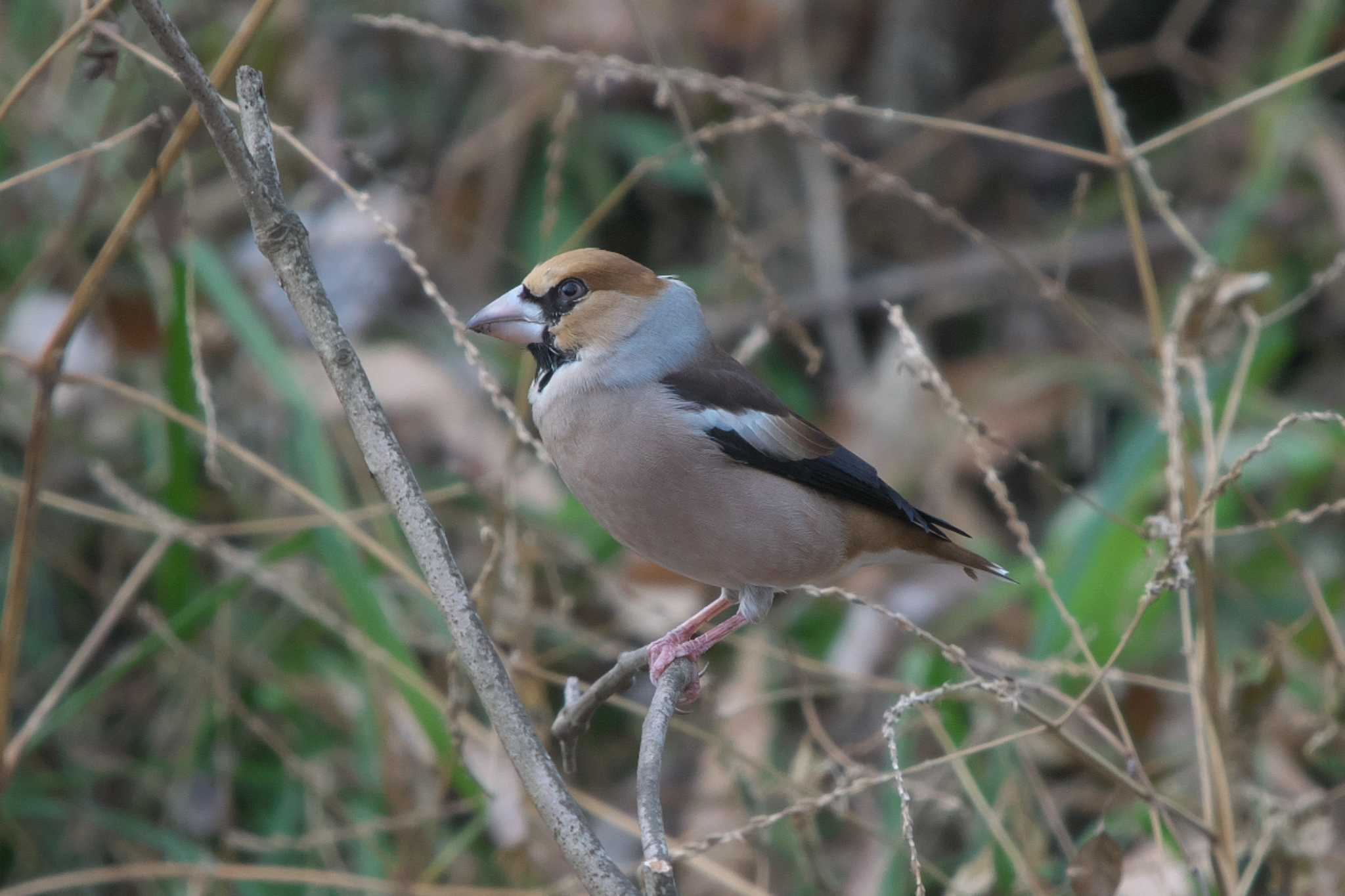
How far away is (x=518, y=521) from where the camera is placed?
279 cm

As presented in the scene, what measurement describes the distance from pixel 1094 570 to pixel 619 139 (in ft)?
8.88

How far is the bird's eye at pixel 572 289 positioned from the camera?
8.02 ft

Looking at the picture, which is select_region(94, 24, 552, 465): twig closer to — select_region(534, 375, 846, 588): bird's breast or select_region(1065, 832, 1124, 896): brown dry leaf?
select_region(534, 375, 846, 588): bird's breast

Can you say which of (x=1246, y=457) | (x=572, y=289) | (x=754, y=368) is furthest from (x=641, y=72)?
(x=754, y=368)

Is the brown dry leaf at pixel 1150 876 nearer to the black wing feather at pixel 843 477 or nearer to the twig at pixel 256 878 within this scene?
the black wing feather at pixel 843 477

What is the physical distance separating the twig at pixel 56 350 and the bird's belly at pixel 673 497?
753 mm

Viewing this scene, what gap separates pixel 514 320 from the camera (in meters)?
2.41

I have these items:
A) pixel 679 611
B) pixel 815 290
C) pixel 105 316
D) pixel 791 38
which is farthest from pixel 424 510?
pixel 791 38

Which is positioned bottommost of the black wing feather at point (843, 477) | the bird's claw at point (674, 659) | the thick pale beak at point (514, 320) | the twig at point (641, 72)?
the bird's claw at point (674, 659)

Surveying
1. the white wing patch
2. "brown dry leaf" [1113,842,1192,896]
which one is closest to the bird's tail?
the white wing patch

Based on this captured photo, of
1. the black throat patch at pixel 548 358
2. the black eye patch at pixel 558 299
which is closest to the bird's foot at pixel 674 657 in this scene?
the black throat patch at pixel 548 358

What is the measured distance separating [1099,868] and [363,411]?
1.39 metres

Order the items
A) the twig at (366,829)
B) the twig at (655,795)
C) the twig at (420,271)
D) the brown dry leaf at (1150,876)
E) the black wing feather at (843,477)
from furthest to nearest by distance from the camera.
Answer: the brown dry leaf at (1150,876) < the twig at (366,829) < the black wing feather at (843,477) < the twig at (420,271) < the twig at (655,795)

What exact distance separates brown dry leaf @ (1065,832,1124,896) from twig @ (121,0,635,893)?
98cm
